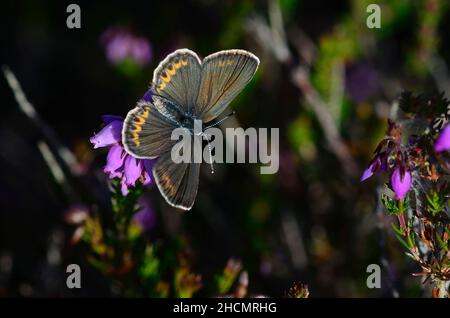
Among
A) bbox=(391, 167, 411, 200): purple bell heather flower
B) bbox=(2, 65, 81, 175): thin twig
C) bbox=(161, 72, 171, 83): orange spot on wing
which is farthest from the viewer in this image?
bbox=(2, 65, 81, 175): thin twig

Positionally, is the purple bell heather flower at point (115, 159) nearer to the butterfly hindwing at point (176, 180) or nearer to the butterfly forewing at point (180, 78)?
the butterfly hindwing at point (176, 180)

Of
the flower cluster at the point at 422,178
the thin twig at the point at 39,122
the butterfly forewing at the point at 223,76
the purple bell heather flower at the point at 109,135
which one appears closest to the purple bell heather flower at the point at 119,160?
the purple bell heather flower at the point at 109,135

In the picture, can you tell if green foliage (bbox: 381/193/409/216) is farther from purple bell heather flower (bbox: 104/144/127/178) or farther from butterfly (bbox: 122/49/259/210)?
purple bell heather flower (bbox: 104/144/127/178)

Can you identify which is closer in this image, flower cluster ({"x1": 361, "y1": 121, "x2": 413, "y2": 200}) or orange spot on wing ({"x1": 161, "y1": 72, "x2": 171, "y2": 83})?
flower cluster ({"x1": 361, "y1": 121, "x2": 413, "y2": 200})

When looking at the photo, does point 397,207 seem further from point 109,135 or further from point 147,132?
point 109,135

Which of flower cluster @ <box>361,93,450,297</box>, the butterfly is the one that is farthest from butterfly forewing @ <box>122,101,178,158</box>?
flower cluster @ <box>361,93,450,297</box>

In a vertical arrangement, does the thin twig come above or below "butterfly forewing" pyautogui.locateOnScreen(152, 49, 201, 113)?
above

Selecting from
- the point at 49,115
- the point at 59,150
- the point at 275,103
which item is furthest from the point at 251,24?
the point at 49,115

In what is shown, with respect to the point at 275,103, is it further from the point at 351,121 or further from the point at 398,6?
the point at 398,6
